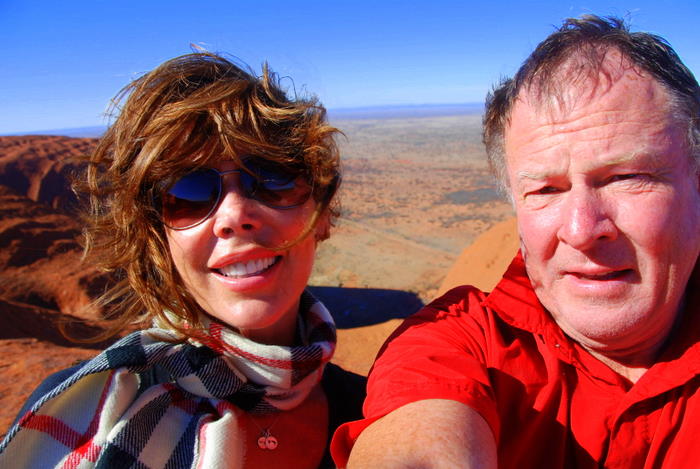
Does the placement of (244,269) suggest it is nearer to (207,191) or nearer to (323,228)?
(207,191)

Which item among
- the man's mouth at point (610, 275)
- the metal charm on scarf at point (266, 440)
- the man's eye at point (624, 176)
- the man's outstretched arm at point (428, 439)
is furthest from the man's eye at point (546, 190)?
the metal charm on scarf at point (266, 440)

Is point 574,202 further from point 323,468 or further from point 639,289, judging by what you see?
point 323,468

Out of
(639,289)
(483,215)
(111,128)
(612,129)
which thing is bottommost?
(483,215)

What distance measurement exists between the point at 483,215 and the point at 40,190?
48.2 ft

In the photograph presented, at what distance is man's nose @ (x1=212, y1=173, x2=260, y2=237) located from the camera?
1.53 metres

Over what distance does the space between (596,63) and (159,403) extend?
1865 mm

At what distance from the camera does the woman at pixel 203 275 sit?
138 cm

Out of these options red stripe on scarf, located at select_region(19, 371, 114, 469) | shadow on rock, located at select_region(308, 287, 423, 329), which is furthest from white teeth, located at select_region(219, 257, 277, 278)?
shadow on rock, located at select_region(308, 287, 423, 329)

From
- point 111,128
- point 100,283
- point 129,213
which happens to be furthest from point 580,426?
point 100,283

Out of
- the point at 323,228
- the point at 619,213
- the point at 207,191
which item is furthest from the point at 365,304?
the point at 619,213

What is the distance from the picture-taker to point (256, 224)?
5.16ft

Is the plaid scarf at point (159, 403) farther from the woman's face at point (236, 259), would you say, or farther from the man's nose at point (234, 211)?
the man's nose at point (234, 211)

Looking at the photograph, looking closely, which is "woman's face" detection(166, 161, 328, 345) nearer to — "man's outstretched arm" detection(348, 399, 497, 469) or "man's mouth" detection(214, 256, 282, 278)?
"man's mouth" detection(214, 256, 282, 278)

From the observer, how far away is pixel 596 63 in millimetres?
1561
